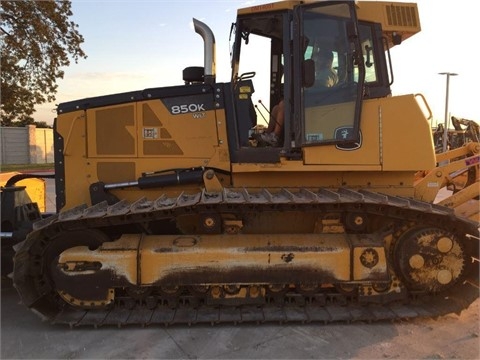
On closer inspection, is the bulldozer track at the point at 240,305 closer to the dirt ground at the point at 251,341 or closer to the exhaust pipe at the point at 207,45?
the dirt ground at the point at 251,341

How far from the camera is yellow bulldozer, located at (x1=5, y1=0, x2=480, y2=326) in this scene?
4.17 meters

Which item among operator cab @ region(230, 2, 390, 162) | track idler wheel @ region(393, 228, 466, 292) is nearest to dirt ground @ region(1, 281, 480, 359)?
track idler wheel @ region(393, 228, 466, 292)

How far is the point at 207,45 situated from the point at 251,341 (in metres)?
3.21

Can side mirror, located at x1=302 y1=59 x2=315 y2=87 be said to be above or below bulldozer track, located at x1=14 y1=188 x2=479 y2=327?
above

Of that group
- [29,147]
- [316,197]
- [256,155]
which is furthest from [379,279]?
[29,147]

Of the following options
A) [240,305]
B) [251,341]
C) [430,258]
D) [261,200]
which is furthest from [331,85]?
[251,341]

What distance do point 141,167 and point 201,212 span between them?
1.04 m

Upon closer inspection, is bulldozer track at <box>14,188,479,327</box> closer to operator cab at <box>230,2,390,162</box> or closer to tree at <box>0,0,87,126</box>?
operator cab at <box>230,2,390,162</box>

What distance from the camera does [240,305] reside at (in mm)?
4340

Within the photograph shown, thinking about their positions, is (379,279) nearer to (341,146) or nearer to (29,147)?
(341,146)

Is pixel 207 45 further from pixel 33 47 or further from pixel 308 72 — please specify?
pixel 33 47

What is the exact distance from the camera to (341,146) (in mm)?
4441

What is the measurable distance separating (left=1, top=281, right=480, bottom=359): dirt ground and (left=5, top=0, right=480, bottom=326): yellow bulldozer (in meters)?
0.12

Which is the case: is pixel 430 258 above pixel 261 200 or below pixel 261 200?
below
